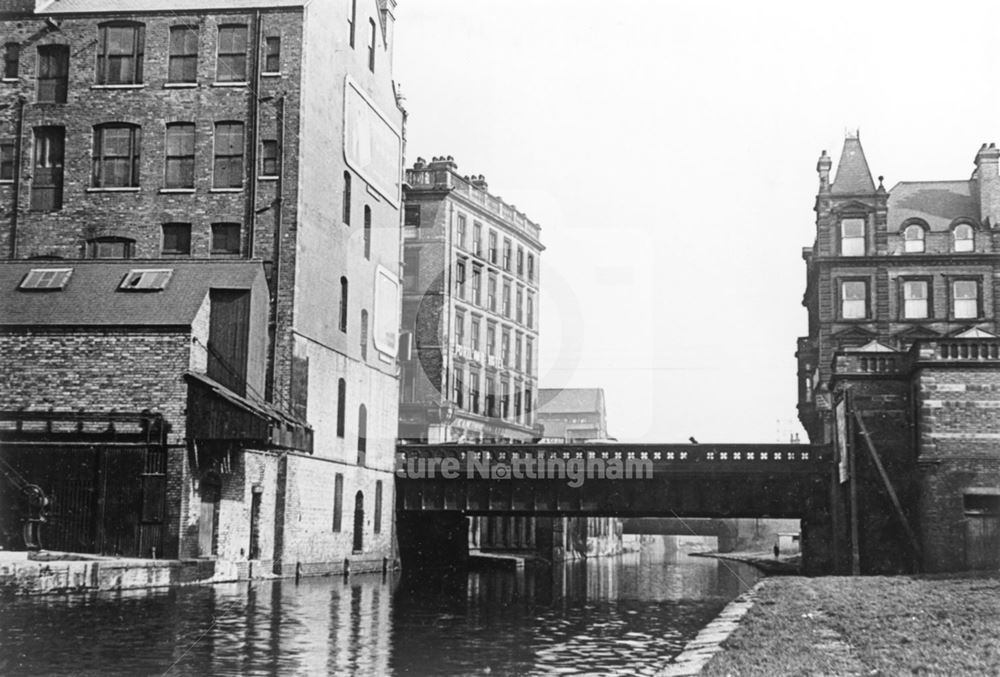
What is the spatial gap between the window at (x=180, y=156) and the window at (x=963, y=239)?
38.0 metres

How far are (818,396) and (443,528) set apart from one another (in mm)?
18132

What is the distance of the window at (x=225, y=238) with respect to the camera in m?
41.8

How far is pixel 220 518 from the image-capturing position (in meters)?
35.2

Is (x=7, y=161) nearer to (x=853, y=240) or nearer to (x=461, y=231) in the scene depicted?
(x=461, y=231)

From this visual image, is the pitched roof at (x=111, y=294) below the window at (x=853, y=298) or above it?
below

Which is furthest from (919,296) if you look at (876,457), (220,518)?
(220,518)

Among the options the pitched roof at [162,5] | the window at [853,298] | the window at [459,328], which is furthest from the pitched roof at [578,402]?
the pitched roof at [162,5]

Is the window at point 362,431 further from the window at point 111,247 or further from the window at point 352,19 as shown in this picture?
the window at point 352,19

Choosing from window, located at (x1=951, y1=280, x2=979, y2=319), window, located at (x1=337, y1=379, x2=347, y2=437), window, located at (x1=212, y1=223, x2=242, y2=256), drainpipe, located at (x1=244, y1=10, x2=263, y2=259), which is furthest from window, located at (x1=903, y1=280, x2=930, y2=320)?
window, located at (x1=212, y1=223, x2=242, y2=256)

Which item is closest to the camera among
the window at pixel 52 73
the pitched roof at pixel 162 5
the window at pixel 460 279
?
the pitched roof at pixel 162 5

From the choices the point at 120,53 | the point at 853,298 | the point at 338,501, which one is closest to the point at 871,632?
the point at 338,501

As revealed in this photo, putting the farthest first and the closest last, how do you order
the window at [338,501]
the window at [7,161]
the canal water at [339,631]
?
the window at [338,501]
the window at [7,161]
the canal water at [339,631]

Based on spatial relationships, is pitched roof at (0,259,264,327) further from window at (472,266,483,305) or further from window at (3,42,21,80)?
window at (472,266,483,305)

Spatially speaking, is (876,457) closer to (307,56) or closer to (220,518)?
(220,518)
